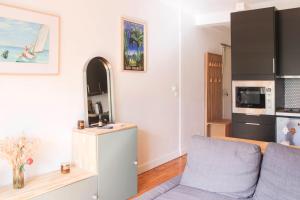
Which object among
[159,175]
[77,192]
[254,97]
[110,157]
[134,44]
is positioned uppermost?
[134,44]

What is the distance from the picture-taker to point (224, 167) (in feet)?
6.47

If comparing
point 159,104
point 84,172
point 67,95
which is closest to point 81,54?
point 67,95

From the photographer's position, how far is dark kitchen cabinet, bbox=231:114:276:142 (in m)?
3.68

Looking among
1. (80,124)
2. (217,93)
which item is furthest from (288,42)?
(80,124)

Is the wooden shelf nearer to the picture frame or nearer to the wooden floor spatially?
the wooden floor

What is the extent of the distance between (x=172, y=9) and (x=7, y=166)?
10.6 ft

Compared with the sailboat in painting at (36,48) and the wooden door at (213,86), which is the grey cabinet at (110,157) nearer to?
the sailboat in painting at (36,48)

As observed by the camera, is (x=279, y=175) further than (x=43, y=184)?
No

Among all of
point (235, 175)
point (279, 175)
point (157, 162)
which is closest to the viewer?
point (279, 175)

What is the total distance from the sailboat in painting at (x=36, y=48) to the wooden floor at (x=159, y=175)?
1.87 m

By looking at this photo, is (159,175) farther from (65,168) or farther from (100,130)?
(65,168)

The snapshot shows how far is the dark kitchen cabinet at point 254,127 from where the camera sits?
12.1 feet

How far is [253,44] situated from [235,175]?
2.39 metres

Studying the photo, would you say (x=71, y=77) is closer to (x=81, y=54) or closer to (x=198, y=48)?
(x=81, y=54)
